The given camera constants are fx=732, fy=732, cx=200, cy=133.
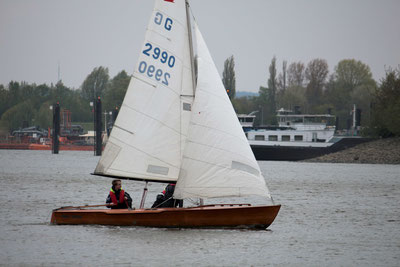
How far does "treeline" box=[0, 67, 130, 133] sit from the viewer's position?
598 ft

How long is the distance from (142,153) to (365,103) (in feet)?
418

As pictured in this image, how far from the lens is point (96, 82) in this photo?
636 ft

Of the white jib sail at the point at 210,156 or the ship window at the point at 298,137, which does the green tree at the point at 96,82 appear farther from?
the white jib sail at the point at 210,156

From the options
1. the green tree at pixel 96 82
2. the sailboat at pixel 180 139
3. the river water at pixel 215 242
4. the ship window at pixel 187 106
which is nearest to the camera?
the river water at pixel 215 242

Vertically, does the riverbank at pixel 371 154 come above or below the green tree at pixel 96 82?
below

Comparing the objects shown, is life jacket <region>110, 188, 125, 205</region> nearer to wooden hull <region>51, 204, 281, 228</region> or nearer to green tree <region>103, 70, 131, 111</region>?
wooden hull <region>51, 204, 281, 228</region>

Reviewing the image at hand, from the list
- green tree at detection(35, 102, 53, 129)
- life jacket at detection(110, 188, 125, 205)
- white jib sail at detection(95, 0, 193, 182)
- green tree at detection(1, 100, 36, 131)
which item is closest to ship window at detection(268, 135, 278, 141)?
life jacket at detection(110, 188, 125, 205)

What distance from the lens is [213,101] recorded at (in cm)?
2477

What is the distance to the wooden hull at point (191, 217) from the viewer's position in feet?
80.6

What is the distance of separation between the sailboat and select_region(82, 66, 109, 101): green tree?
16943 cm

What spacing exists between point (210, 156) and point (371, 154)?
8200cm

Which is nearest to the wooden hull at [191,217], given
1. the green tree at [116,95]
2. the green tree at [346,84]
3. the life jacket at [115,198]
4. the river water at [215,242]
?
the river water at [215,242]

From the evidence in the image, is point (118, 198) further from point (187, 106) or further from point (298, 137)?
point (298, 137)

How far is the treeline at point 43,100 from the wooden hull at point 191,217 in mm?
151806
